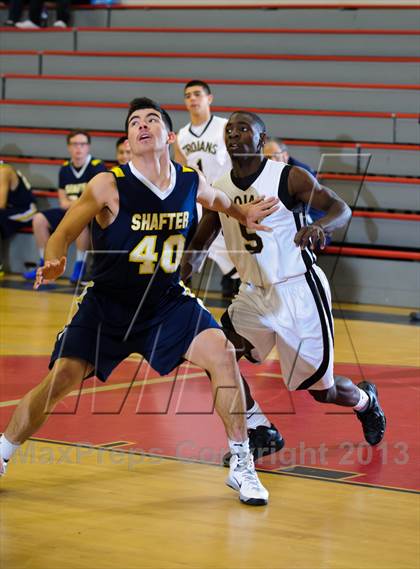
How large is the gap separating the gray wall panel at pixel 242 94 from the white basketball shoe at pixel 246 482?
8.29 m

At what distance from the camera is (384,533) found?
3.75 m

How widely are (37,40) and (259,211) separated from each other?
1116 centimetres

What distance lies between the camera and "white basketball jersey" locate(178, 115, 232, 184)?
1044 centimetres

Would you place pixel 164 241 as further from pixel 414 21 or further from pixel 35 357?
pixel 414 21

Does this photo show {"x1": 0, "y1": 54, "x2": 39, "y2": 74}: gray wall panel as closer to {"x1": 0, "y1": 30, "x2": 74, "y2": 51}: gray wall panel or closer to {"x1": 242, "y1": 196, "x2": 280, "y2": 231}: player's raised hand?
{"x1": 0, "y1": 30, "x2": 74, "y2": 51}: gray wall panel

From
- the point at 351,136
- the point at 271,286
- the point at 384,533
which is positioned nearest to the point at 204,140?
the point at 351,136

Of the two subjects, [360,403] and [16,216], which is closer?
[360,403]

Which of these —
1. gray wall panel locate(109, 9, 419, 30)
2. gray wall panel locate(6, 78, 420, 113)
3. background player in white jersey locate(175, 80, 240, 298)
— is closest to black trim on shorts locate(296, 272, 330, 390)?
background player in white jersey locate(175, 80, 240, 298)

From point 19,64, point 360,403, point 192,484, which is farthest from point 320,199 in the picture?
point 19,64

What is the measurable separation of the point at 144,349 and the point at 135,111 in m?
1.00

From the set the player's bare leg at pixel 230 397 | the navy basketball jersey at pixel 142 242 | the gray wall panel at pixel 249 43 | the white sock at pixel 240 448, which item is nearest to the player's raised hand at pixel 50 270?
the navy basketball jersey at pixel 142 242

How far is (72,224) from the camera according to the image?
13.6 ft

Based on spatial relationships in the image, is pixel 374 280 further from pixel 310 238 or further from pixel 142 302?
pixel 142 302

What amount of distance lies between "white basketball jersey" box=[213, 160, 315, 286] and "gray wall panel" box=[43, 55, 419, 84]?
7455 millimetres
